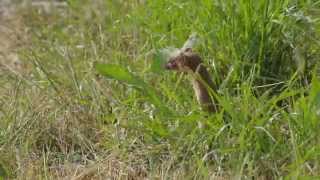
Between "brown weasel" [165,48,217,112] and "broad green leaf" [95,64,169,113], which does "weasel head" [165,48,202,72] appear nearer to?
"brown weasel" [165,48,217,112]

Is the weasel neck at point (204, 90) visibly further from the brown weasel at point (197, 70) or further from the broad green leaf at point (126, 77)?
the broad green leaf at point (126, 77)

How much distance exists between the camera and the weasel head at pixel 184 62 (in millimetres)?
2234

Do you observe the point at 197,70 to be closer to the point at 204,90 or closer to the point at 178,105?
the point at 204,90

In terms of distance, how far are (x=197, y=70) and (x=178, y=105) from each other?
0.17m

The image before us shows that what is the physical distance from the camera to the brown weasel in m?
2.23

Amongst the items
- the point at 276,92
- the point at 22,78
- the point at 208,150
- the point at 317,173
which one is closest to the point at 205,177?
the point at 208,150

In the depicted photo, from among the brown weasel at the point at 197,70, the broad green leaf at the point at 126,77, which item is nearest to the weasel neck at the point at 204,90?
the brown weasel at the point at 197,70

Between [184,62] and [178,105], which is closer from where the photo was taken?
[184,62]

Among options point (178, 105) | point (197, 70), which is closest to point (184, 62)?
point (197, 70)

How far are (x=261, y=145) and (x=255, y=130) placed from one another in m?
0.04

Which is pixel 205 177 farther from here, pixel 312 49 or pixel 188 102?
pixel 312 49

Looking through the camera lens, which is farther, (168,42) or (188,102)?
(168,42)

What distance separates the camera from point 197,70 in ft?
7.29

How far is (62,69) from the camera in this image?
2.77 metres
